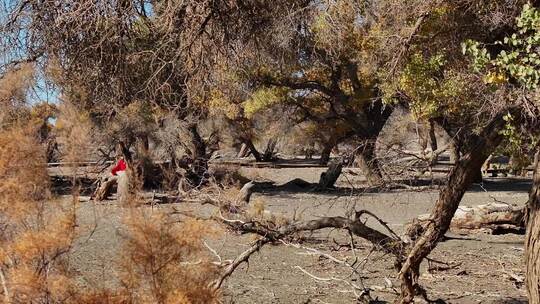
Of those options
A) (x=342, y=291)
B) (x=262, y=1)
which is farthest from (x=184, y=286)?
(x=342, y=291)

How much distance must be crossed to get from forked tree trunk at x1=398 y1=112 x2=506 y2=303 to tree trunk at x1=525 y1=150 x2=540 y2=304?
2.70 feet

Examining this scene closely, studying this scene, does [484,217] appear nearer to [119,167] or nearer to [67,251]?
[119,167]

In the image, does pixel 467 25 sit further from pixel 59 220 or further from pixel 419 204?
pixel 419 204

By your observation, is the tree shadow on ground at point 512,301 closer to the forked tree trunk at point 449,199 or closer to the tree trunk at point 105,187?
the forked tree trunk at point 449,199

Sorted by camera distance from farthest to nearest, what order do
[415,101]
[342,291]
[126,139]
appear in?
[126,139]
[415,101]
[342,291]

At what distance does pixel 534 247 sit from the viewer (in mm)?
4875

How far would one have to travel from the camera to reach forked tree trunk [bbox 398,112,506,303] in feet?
19.2

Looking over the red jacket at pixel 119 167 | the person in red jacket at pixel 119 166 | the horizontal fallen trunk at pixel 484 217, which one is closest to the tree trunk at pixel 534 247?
the horizontal fallen trunk at pixel 484 217

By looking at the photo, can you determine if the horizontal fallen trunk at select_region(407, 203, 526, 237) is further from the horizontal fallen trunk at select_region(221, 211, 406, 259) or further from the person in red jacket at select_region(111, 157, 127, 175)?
the person in red jacket at select_region(111, 157, 127, 175)

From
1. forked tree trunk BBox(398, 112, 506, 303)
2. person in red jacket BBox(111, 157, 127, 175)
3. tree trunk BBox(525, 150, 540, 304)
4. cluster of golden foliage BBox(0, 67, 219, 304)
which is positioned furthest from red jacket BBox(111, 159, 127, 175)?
cluster of golden foliage BBox(0, 67, 219, 304)

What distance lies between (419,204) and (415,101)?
25.8ft

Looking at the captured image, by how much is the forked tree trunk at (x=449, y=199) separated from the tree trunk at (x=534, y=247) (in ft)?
2.70

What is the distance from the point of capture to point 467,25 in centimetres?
836

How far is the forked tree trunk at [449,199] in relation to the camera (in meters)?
5.84
